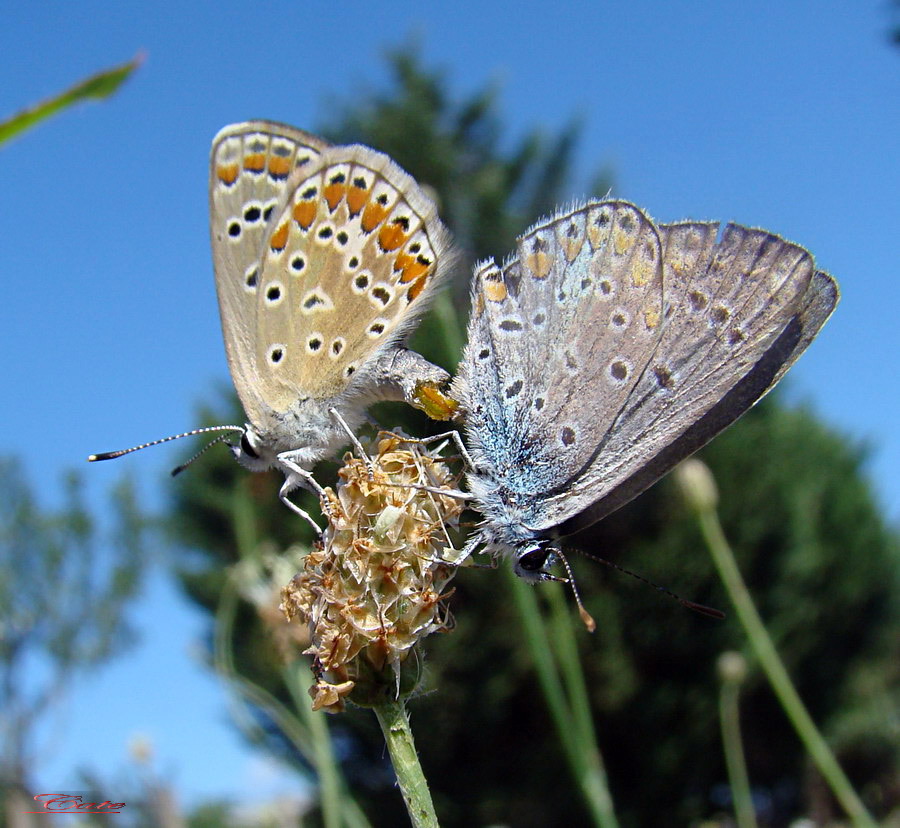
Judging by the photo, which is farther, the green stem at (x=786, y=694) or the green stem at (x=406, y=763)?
the green stem at (x=786, y=694)

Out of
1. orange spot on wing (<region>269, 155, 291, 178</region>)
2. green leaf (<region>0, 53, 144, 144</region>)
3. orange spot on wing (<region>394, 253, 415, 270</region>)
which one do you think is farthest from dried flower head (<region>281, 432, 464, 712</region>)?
green leaf (<region>0, 53, 144, 144</region>)

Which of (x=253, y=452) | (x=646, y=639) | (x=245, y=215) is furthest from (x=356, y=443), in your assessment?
(x=646, y=639)

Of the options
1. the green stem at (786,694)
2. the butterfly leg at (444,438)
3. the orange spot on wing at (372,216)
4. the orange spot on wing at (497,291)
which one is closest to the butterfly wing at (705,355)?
the butterfly leg at (444,438)

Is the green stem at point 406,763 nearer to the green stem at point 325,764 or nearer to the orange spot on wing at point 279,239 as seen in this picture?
the green stem at point 325,764

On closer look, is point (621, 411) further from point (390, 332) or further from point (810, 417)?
point (810, 417)

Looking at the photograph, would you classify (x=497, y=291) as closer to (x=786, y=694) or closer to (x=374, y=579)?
(x=374, y=579)

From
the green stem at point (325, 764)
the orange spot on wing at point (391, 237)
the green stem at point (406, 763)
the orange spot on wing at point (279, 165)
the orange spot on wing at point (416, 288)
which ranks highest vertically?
the orange spot on wing at point (279, 165)

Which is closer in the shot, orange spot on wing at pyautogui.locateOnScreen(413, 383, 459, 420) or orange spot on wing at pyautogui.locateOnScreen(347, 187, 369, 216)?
orange spot on wing at pyautogui.locateOnScreen(413, 383, 459, 420)
